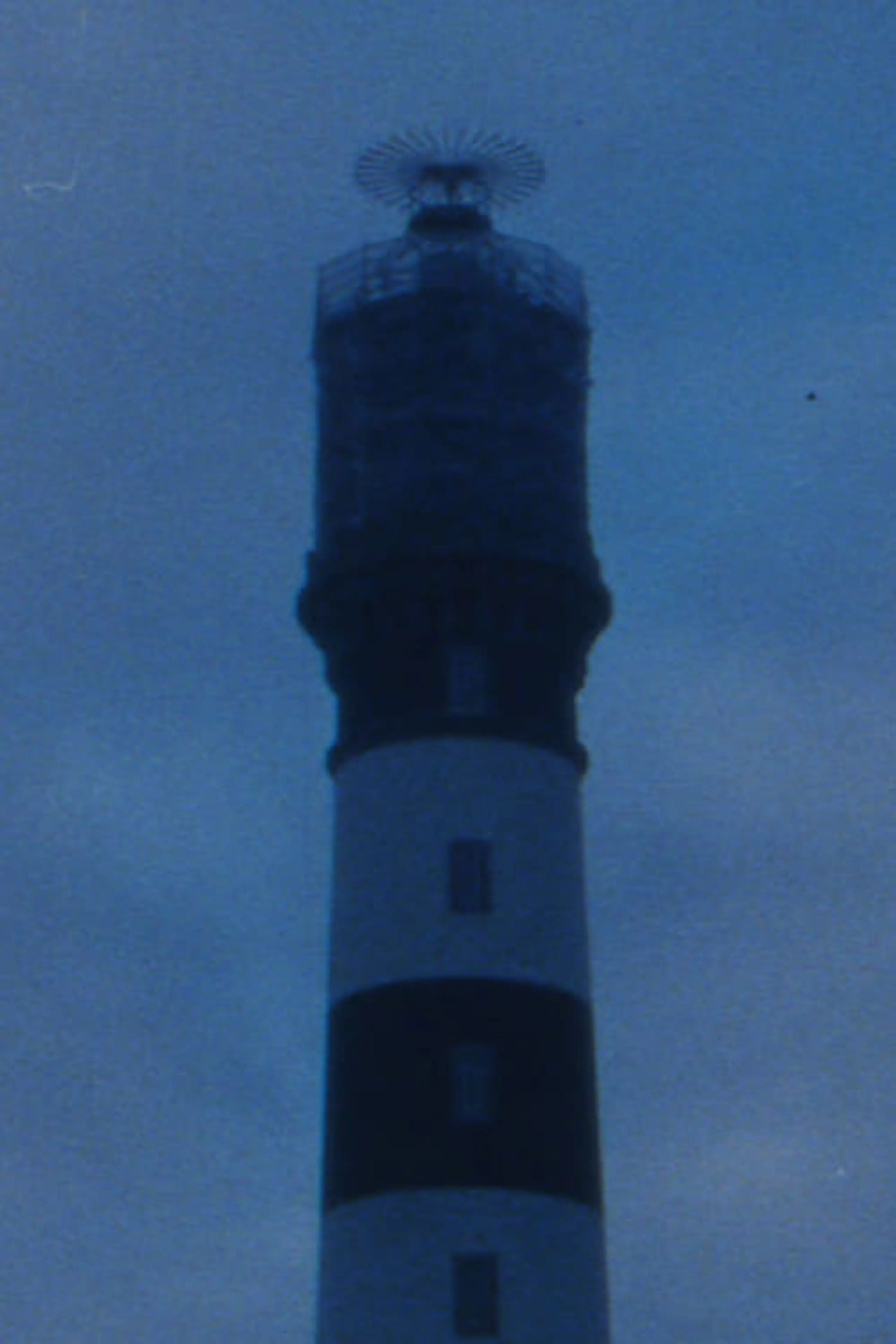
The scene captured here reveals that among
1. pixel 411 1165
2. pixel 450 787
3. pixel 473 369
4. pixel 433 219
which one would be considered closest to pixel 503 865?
pixel 450 787

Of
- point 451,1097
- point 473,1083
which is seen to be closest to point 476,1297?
point 451,1097

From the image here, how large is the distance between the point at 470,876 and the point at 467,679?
14.7 feet

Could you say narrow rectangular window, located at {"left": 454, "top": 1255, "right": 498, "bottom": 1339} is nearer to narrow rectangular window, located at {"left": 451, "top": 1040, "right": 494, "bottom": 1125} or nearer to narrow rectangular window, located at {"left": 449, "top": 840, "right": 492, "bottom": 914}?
narrow rectangular window, located at {"left": 451, "top": 1040, "right": 494, "bottom": 1125}

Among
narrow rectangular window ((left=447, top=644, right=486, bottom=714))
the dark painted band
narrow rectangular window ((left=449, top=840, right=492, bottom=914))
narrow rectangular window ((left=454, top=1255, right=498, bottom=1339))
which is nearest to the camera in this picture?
narrow rectangular window ((left=454, top=1255, right=498, bottom=1339))

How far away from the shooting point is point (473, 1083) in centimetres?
5081

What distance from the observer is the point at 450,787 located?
174 ft

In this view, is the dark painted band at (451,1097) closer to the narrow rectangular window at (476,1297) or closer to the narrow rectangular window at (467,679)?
the narrow rectangular window at (476,1297)

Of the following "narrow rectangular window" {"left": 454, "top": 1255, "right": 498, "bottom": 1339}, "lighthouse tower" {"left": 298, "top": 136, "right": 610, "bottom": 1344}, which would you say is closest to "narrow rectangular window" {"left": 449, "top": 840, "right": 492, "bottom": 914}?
"lighthouse tower" {"left": 298, "top": 136, "right": 610, "bottom": 1344}

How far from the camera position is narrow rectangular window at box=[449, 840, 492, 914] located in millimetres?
52188

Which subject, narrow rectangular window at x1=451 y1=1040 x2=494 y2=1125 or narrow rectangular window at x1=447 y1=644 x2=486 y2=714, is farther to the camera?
narrow rectangular window at x1=447 y1=644 x2=486 y2=714

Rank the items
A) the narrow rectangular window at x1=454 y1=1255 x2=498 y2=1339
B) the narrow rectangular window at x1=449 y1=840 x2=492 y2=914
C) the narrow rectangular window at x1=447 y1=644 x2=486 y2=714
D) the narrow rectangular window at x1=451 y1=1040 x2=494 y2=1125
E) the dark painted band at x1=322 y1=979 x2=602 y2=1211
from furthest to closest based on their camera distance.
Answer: the narrow rectangular window at x1=447 y1=644 x2=486 y2=714 < the narrow rectangular window at x1=449 y1=840 x2=492 y2=914 < the narrow rectangular window at x1=451 y1=1040 x2=494 y2=1125 < the dark painted band at x1=322 y1=979 x2=602 y2=1211 < the narrow rectangular window at x1=454 y1=1255 x2=498 y2=1339

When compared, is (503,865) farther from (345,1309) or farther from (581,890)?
(345,1309)

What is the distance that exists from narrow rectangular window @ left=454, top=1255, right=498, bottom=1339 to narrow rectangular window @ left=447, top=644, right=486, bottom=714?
11.8 meters

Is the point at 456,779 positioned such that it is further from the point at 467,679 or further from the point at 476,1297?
the point at 476,1297
